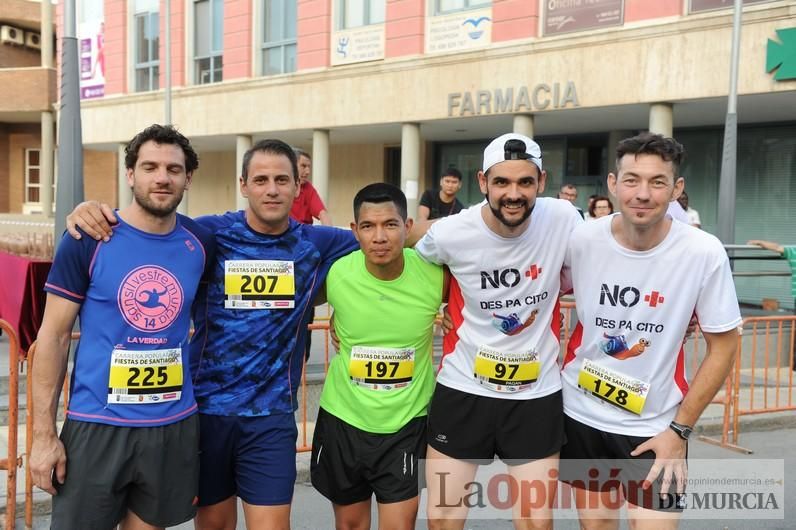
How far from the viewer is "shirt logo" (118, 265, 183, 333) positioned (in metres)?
3.00

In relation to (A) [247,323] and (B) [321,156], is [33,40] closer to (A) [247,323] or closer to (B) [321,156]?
(B) [321,156]

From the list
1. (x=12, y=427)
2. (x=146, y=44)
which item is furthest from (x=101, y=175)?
(x=12, y=427)

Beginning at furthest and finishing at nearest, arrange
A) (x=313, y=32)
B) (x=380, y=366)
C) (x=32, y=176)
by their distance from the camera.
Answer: (x=32, y=176), (x=313, y=32), (x=380, y=366)

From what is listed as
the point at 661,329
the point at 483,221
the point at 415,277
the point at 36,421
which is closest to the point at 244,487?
the point at 36,421

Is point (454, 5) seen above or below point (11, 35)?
below

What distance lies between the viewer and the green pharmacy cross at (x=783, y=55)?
11703 millimetres

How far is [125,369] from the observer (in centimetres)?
299

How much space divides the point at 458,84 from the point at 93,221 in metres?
14.3

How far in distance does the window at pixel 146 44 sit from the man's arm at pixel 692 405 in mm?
23829

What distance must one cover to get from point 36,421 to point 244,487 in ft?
3.18

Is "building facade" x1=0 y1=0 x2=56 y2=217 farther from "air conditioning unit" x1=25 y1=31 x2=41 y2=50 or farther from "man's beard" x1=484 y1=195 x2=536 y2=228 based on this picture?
"man's beard" x1=484 y1=195 x2=536 y2=228

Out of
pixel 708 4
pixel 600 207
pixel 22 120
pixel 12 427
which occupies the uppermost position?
pixel 22 120

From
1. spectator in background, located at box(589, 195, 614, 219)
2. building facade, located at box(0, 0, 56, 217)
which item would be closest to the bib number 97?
spectator in background, located at box(589, 195, 614, 219)

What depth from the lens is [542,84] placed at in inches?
591
